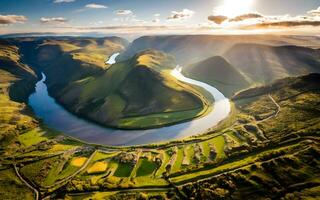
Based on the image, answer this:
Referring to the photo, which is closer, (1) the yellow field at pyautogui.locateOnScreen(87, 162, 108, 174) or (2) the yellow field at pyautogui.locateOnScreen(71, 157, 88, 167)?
(1) the yellow field at pyautogui.locateOnScreen(87, 162, 108, 174)

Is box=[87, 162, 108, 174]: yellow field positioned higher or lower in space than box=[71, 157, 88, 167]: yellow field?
higher

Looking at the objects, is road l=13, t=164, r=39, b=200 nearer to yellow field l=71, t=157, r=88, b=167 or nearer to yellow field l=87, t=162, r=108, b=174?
yellow field l=71, t=157, r=88, b=167

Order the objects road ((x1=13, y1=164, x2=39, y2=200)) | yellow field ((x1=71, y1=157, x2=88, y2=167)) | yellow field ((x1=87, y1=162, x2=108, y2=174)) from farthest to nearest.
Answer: yellow field ((x1=71, y1=157, x2=88, y2=167)) → yellow field ((x1=87, y1=162, x2=108, y2=174)) → road ((x1=13, y1=164, x2=39, y2=200))

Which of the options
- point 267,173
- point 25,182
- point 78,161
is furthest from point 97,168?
point 267,173

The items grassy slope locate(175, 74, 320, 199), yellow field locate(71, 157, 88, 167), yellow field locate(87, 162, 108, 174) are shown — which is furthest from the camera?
yellow field locate(71, 157, 88, 167)

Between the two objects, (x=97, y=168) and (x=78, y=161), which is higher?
(x=97, y=168)

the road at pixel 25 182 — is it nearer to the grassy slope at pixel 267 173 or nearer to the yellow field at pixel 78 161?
the yellow field at pixel 78 161

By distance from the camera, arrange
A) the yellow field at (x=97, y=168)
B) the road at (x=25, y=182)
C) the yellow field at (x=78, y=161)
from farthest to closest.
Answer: the yellow field at (x=78, y=161) < the yellow field at (x=97, y=168) < the road at (x=25, y=182)

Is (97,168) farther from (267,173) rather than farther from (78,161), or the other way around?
(267,173)

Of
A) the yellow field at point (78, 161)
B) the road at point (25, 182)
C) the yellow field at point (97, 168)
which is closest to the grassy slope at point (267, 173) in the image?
the yellow field at point (97, 168)

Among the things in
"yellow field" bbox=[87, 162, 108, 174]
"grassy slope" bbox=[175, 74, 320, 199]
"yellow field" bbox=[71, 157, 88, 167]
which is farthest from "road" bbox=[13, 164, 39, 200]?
"grassy slope" bbox=[175, 74, 320, 199]

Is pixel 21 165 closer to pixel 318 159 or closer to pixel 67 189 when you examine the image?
pixel 67 189

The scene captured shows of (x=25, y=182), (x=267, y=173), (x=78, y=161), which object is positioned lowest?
(x=25, y=182)
